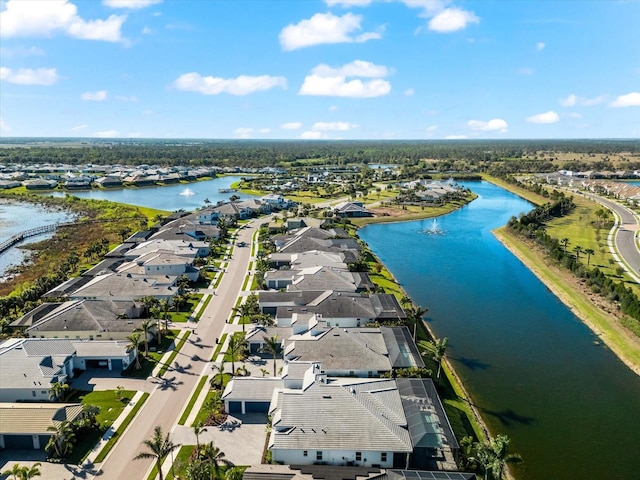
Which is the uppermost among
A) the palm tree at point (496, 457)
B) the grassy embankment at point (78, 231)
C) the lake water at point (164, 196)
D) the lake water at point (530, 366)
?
the lake water at point (164, 196)

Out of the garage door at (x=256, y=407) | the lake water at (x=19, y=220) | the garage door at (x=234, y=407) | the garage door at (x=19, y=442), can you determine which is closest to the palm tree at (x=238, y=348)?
the garage door at (x=234, y=407)

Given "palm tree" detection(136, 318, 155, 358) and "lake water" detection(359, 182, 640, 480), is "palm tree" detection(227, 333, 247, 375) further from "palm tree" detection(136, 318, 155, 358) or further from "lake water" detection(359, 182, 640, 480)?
"lake water" detection(359, 182, 640, 480)

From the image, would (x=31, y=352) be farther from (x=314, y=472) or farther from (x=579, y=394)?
(x=579, y=394)

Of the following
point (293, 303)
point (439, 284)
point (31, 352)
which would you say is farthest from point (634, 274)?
point (31, 352)

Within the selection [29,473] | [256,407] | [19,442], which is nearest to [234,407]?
[256,407]

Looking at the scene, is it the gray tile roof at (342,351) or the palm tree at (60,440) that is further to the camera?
the gray tile roof at (342,351)

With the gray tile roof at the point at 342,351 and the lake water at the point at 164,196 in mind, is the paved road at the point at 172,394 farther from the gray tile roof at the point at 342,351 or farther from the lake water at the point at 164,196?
the lake water at the point at 164,196
